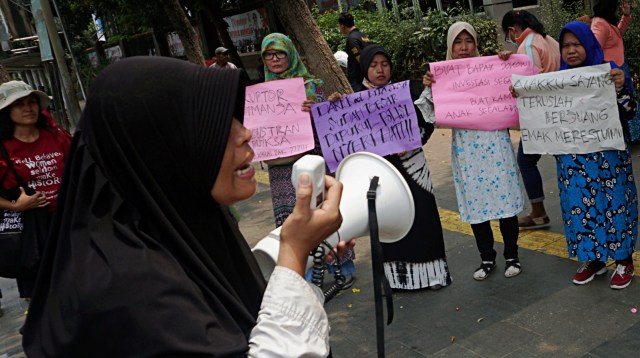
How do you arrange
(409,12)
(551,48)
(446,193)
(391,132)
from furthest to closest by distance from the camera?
(409,12)
(446,193)
(551,48)
(391,132)

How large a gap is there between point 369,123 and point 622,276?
1.89 m

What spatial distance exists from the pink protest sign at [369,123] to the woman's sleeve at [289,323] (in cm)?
292

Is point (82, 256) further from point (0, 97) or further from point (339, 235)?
point (0, 97)

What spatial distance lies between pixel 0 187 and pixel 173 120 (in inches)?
146

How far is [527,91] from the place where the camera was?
405 centimetres

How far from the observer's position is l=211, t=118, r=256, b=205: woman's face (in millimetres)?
1401

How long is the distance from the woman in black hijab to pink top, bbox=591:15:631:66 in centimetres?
585

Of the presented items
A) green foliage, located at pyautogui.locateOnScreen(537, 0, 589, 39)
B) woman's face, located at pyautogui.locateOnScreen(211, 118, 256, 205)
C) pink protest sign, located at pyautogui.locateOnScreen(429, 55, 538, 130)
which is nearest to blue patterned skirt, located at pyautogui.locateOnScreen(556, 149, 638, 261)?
pink protest sign, located at pyautogui.locateOnScreen(429, 55, 538, 130)

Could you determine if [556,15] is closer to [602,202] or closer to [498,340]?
[602,202]

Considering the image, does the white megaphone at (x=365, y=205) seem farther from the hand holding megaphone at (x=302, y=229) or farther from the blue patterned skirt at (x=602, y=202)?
the blue patterned skirt at (x=602, y=202)

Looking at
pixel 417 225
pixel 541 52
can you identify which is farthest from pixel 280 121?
pixel 541 52

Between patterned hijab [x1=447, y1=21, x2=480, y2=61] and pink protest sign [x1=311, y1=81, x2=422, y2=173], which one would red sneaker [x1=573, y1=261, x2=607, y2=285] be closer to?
pink protest sign [x1=311, y1=81, x2=422, y2=173]

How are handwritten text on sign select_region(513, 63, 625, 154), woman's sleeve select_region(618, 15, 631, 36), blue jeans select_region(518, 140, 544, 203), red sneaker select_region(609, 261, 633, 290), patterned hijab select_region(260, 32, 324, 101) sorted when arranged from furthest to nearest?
woman's sleeve select_region(618, 15, 631, 36) → blue jeans select_region(518, 140, 544, 203) → patterned hijab select_region(260, 32, 324, 101) → red sneaker select_region(609, 261, 633, 290) → handwritten text on sign select_region(513, 63, 625, 154)

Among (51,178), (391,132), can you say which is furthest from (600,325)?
(51,178)
